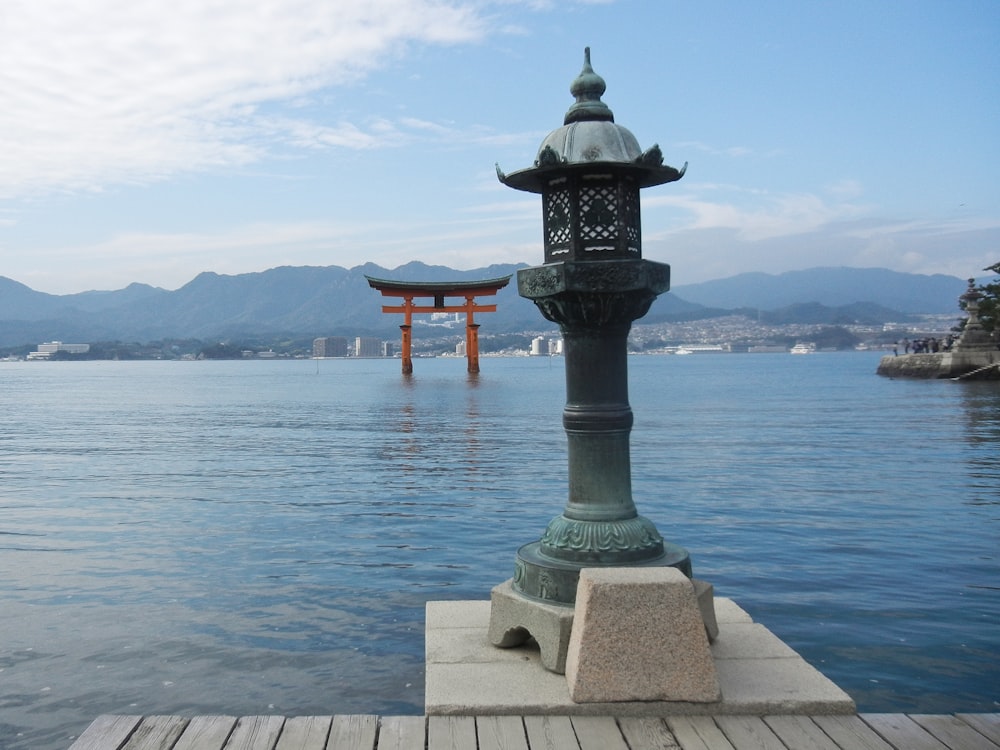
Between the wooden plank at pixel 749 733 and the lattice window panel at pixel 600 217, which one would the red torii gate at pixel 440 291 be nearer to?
the lattice window panel at pixel 600 217

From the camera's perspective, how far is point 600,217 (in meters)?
4.88

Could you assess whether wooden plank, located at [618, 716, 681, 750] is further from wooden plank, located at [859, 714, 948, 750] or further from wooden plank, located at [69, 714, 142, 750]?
wooden plank, located at [69, 714, 142, 750]

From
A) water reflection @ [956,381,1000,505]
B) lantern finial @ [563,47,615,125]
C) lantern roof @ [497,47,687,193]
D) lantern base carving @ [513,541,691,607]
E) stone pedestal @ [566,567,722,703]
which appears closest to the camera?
stone pedestal @ [566,567,722,703]

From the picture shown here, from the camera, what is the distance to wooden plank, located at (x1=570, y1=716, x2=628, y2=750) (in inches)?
144

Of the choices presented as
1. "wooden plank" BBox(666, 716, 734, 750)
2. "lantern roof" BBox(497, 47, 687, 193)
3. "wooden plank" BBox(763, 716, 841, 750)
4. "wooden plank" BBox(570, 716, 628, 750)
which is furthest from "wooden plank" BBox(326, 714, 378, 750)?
"lantern roof" BBox(497, 47, 687, 193)

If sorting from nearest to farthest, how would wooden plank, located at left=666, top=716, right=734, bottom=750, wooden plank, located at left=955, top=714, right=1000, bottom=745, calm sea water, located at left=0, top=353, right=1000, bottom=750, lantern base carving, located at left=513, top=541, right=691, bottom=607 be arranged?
wooden plank, located at left=666, top=716, right=734, bottom=750
wooden plank, located at left=955, top=714, right=1000, bottom=745
lantern base carving, located at left=513, top=541, right=691, bottom=607
calm sea water, located at left=0, top=353, right=1000, bottom=750

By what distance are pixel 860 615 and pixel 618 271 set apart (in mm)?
4013

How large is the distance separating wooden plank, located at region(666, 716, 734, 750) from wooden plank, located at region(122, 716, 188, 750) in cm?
201

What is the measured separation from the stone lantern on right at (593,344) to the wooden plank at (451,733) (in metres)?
0.78

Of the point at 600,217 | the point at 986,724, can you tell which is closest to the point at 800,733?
the point at 986,724

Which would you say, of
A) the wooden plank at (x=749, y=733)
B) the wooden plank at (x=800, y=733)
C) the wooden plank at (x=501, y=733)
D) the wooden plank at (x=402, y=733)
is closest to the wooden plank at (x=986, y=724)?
the wooden plank at (x=800, y=733)

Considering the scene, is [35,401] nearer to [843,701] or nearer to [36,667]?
[36,667]

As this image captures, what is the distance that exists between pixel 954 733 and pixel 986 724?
22 cm

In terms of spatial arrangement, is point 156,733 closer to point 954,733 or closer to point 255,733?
point 255,733
